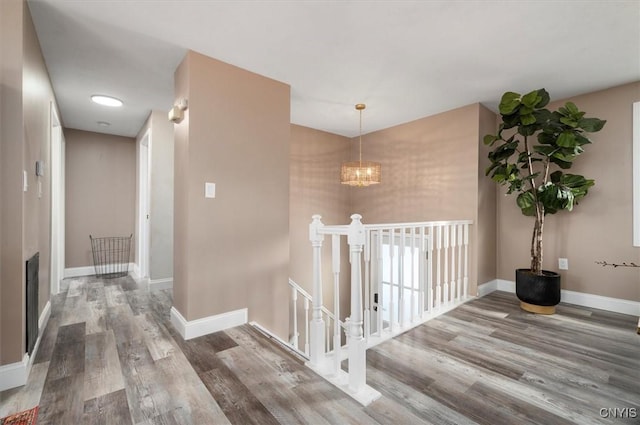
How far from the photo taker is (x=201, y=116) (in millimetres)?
2281

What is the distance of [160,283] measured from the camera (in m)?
3.51

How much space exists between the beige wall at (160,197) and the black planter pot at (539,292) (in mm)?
3978

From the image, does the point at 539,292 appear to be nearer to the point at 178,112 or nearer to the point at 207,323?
the point at 207,323

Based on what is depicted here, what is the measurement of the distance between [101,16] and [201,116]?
818mm

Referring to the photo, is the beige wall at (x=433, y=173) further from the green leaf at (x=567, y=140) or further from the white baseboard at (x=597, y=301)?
the green leaf at (x=567, y=140)

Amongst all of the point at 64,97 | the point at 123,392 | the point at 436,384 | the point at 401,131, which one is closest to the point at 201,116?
the point at 123,392

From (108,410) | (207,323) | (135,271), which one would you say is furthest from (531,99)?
(135,271)

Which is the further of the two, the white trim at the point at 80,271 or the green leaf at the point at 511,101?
the white trim at the point at 80,271

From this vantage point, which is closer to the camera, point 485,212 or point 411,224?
point 411,224

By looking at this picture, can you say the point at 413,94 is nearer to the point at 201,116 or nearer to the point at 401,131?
the point at 401,131

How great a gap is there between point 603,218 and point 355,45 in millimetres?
3027

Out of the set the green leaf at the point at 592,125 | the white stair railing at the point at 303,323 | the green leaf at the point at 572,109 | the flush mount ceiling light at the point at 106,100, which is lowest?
the white stair railing at the point at 303,323

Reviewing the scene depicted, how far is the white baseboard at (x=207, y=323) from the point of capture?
7.22ft

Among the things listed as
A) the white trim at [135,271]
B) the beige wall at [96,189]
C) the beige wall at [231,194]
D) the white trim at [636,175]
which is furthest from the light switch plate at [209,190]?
the white trim at [636,175]
